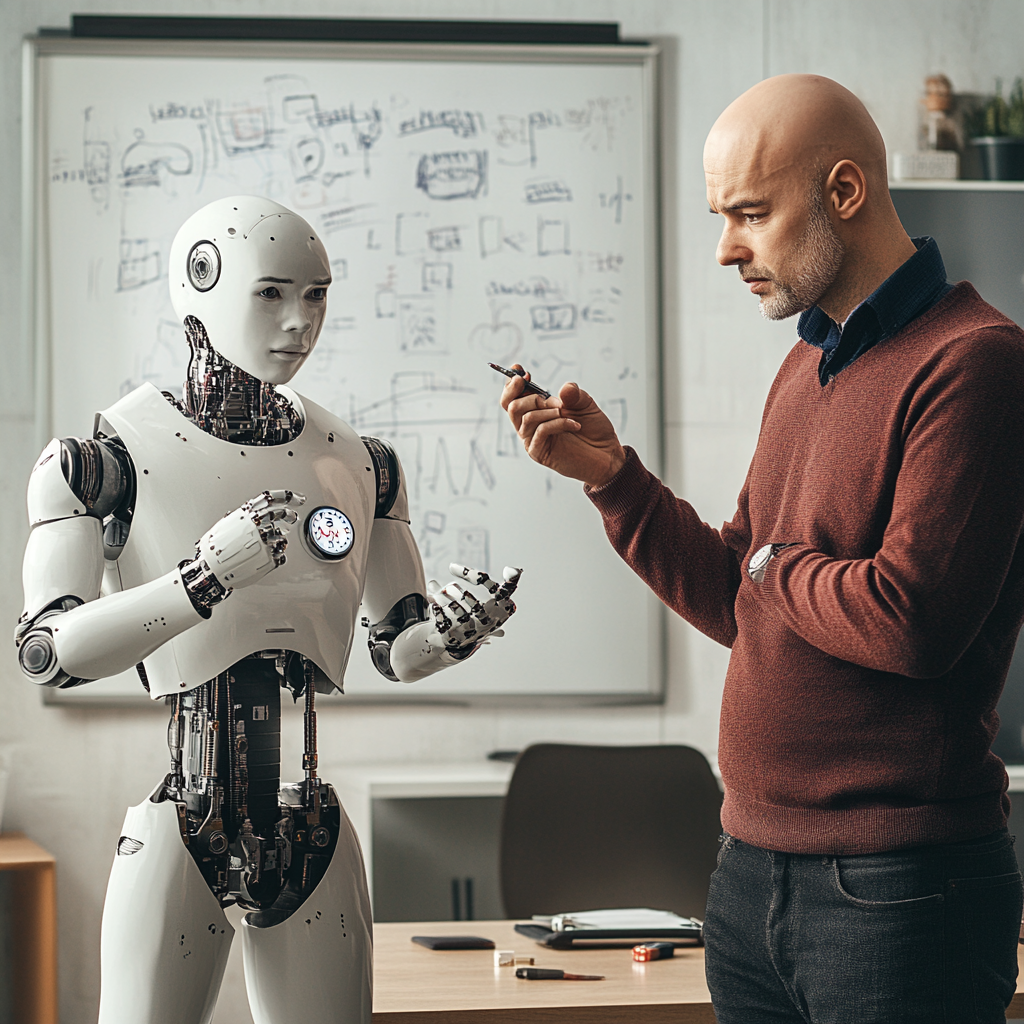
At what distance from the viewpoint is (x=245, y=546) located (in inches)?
53.6

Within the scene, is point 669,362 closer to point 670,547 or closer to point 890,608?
point 670,547

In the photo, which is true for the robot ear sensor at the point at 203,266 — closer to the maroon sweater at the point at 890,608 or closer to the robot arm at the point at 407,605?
the robot arm at the point at 407,605

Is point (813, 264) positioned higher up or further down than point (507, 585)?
higher up

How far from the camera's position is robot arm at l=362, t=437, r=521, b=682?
1.58 m

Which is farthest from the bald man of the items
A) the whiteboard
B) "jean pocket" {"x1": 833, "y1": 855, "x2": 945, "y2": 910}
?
the whiteboard

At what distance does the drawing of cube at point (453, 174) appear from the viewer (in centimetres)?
324

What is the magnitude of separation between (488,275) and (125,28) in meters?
1.12

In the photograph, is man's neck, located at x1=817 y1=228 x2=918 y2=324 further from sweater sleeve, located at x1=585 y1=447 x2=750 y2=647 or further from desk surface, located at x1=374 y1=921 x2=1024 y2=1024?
desk surface, located at x1=374 y1=921 x2=1024 y2=1024

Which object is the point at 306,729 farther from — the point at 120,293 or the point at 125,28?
the point at 125,28

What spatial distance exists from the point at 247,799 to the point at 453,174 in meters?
2.18

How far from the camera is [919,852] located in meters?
1.20

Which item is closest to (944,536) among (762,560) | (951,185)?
A: (762,560)

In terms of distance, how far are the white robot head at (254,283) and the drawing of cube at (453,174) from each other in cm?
175

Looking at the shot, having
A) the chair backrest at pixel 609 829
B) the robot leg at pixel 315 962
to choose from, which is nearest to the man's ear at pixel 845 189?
the robot leg at pixel 315 962
